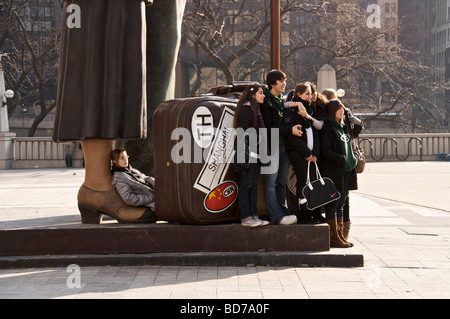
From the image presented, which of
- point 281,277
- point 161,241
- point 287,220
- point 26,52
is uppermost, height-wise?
point 26,52

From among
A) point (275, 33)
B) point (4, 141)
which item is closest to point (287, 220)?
point (275, 33)

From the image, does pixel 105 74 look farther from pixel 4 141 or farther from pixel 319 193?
pixel 4 141

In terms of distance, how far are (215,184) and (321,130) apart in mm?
1249

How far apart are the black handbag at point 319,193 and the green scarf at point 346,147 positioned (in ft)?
1.12

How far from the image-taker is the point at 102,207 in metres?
6.68

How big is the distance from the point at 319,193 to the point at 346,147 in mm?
599

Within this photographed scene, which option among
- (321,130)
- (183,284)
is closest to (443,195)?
(321,130)

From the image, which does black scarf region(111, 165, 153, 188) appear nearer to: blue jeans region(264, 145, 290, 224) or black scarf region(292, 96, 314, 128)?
blue jeans region(264, 145, 290, 224)

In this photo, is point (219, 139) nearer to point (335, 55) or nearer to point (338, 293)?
point (338, 293)

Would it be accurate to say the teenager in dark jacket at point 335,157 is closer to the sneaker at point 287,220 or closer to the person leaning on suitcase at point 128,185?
the sneaker at point 287,220

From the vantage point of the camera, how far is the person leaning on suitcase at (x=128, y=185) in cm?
665

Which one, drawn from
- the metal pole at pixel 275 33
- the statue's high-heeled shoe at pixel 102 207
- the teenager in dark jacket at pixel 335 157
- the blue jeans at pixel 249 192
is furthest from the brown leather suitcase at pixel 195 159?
the metal pole at pixel 275 33

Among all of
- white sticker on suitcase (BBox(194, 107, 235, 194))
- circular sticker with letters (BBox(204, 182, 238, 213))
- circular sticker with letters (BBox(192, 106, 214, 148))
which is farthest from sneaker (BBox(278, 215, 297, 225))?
circular sticker with letters (BBox(192, 106, 214, 148))

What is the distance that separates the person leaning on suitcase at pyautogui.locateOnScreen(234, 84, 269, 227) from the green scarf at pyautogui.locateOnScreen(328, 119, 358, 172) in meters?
0.87
